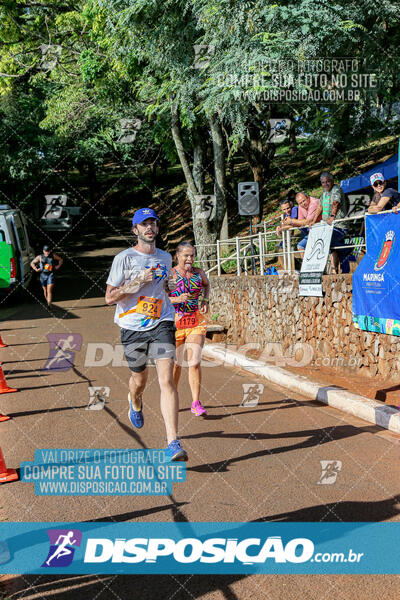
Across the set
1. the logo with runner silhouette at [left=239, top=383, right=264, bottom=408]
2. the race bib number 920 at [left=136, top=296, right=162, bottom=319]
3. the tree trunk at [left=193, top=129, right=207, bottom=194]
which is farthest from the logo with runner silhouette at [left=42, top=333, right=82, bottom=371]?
the tree trunk at [left=193, top=129, right=207, bottom=194]

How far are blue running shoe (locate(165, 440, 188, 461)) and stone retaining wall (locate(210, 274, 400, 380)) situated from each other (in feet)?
13.6

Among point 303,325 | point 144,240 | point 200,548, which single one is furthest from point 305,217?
point 200,548

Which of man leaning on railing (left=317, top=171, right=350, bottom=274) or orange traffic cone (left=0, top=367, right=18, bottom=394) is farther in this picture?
man leaning on railing (left=317, top=171, right=350, bottom=274)

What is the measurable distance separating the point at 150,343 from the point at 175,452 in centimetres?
101

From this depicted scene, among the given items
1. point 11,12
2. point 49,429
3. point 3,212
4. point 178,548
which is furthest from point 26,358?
point 11,12

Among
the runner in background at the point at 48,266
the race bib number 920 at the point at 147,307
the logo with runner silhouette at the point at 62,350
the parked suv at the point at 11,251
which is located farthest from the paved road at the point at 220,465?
the parked suv at the point at 11,251

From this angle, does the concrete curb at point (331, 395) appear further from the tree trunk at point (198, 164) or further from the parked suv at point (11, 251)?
the parked suv at point (11, 251)

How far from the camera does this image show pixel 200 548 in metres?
3.97

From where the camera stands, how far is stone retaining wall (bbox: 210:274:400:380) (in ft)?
30.3

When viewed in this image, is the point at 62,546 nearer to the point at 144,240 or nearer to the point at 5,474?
the point at 5,474

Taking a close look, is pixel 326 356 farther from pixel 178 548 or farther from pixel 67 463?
pixel 178 548

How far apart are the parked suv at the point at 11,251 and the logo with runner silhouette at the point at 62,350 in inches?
276

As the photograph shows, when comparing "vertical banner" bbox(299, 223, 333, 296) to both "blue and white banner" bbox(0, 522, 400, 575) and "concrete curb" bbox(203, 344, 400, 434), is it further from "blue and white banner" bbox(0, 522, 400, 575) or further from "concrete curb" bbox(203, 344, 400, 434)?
"blue and white banner" bbox(0, 522, 400, 575)

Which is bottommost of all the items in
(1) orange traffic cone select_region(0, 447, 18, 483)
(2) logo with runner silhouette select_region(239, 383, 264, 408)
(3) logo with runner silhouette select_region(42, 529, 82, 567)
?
(2) logo with runner silhouette select_region(239, 383, 264, 408)
